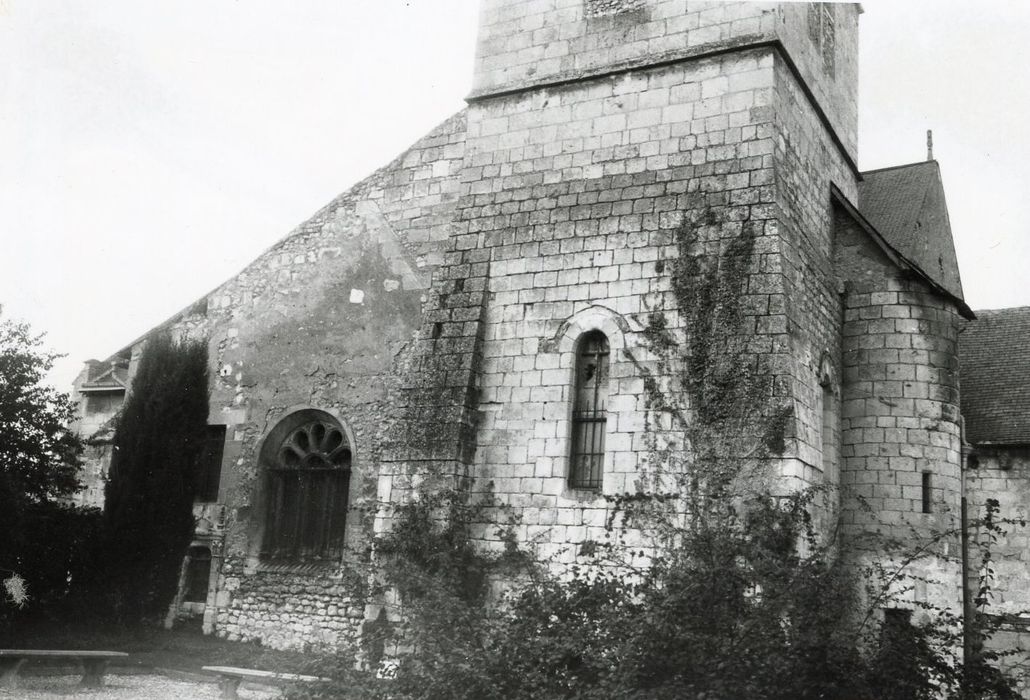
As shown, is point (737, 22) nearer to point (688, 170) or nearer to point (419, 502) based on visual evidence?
point (688, 170)

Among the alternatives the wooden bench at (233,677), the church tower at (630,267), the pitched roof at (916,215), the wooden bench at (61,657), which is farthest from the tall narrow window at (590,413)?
the wooden bench at (61,657)

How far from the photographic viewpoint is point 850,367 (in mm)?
11172

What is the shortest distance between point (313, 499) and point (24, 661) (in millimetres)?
3960

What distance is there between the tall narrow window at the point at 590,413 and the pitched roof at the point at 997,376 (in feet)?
20.0

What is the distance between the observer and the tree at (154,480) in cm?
1321

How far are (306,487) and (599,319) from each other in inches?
215

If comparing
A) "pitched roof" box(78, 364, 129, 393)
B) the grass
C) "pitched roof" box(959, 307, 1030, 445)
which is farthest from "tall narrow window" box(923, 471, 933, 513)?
"pitched roof" box(78, 364, 129, 393)

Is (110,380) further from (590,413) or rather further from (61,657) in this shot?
(590,413)

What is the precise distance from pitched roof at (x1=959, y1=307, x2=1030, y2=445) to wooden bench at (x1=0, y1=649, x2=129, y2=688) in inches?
441

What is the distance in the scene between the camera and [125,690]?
9.90 m

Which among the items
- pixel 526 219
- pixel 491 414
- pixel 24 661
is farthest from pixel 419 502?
pixel 24 661

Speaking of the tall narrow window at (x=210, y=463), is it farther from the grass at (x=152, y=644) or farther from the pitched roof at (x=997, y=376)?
the pitched roof at (x=997, y=376)

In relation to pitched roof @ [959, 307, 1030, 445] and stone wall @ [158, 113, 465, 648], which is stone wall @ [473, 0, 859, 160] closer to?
stone wall @ [158, 113, 465, 648]

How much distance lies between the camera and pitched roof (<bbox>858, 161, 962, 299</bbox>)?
39.1 feet
